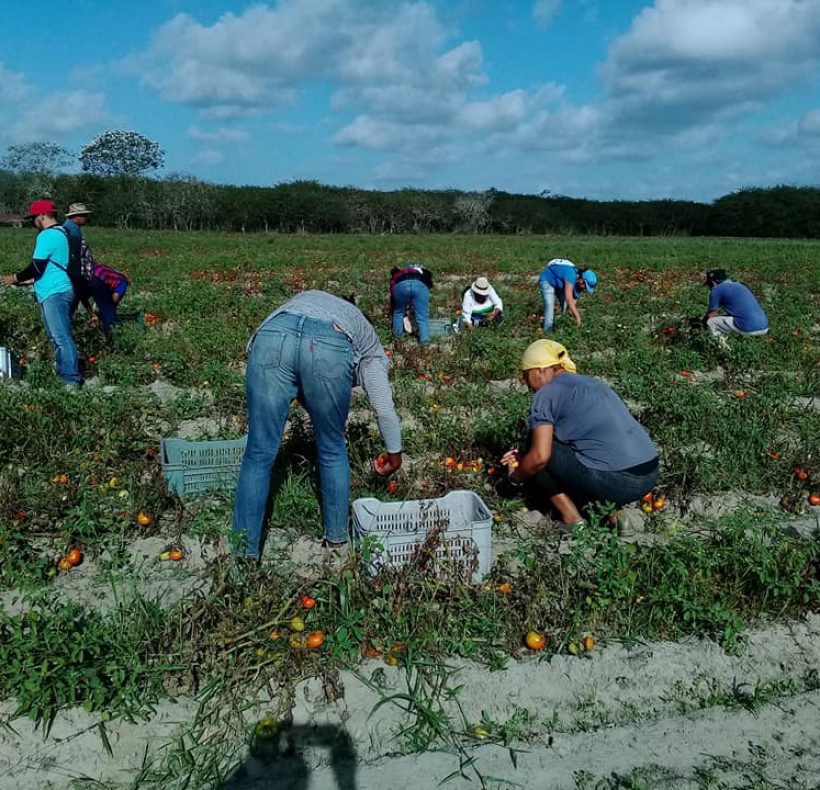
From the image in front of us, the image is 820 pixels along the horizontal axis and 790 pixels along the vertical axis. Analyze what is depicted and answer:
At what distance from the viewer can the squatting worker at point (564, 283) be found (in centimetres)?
918

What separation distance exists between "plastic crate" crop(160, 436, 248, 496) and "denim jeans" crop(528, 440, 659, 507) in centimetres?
189

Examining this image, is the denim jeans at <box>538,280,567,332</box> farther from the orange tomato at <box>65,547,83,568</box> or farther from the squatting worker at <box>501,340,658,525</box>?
A: the orange tomato at <box>65,547,83,568</box>

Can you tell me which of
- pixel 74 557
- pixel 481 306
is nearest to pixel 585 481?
pixel 74 557

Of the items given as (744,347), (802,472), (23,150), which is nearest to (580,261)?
(744,347)

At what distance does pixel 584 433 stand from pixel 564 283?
5700 mm

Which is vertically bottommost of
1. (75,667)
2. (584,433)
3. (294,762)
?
(294,762)

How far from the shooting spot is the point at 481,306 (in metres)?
9.66

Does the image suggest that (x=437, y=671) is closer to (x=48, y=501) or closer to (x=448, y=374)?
(x=48, y=501)

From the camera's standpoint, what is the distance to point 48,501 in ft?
13.7

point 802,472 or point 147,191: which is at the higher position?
point 147,191

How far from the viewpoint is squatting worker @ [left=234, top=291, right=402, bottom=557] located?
3309mm

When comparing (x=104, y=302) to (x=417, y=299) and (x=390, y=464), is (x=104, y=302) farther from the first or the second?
(x=390, y=464)

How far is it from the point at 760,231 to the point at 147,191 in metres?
45.6

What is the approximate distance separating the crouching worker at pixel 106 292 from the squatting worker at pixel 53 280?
520 mm
